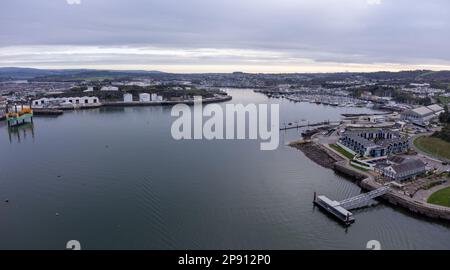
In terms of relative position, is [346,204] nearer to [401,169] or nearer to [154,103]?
[401,169]

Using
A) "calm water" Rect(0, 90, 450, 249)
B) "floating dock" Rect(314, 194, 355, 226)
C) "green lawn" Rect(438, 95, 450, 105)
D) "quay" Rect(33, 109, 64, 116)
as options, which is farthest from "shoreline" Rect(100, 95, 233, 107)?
"floating dock" Rect(314, 194, 355, 226)

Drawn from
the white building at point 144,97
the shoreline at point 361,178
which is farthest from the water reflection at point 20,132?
the white building at point 144,97

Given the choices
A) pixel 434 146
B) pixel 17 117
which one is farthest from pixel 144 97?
pixel 434 146

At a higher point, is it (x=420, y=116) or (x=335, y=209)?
(x=420, y=116)

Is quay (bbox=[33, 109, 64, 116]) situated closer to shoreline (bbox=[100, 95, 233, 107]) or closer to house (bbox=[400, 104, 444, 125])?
shoreline (bbox=[100, 95, 233, 107])

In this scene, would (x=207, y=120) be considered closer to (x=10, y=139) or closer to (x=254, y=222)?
(x=10, y=139)

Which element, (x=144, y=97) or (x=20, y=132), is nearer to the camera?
(x=20, y=132)

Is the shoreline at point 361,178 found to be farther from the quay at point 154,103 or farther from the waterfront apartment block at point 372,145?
the quay at point 154,103
